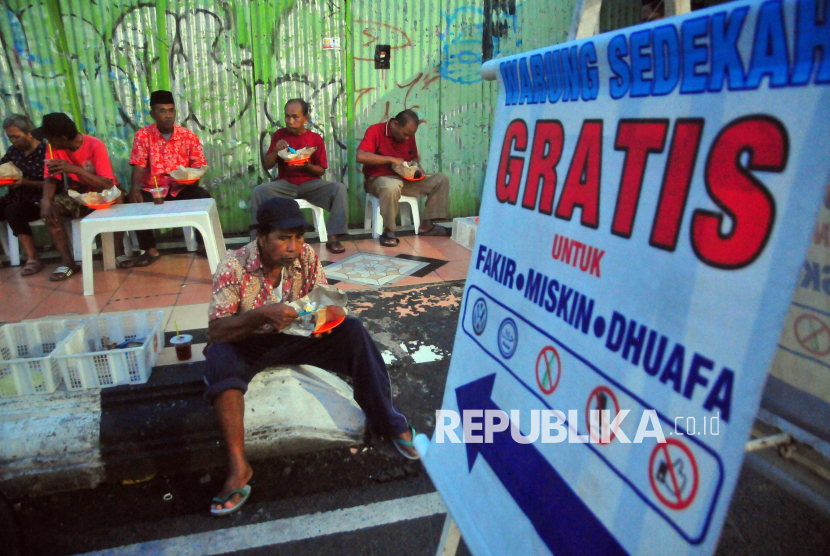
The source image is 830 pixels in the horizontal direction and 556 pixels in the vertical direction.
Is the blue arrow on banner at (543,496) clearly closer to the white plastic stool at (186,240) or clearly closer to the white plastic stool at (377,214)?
the white plastic stool at (377,214)

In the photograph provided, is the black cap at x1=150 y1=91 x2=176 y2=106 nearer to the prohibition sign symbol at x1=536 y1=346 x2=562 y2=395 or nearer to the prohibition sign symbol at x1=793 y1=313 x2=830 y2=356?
the prohibition sign symbol at x1=536 y1=346 x2=562 y2=395

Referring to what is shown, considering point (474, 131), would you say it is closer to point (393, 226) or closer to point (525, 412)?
point (393, 226)

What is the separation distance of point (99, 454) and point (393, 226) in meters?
4.01

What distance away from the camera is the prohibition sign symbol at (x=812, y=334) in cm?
147

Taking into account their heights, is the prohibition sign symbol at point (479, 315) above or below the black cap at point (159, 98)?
below

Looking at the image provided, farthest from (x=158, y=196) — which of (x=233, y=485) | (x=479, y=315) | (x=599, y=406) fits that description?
(x=599, y=406)

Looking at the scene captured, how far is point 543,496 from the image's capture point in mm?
1012

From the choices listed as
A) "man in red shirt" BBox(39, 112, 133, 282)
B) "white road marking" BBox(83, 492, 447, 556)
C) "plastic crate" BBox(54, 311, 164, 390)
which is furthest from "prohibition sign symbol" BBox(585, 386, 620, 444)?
"man in red shirt" BBox(39, 112, 133, 282)

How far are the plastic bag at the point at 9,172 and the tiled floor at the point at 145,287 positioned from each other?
878 mm

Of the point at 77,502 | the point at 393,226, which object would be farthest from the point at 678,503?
the point at 393,226

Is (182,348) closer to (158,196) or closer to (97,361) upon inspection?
(97,361)

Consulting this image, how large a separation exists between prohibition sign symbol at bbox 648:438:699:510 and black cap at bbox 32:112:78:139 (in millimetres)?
5268

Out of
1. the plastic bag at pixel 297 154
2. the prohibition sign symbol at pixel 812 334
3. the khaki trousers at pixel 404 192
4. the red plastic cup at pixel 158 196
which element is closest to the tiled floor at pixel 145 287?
the khaki trousers at pixel 404 192

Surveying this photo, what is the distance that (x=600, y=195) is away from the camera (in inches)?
37.1
